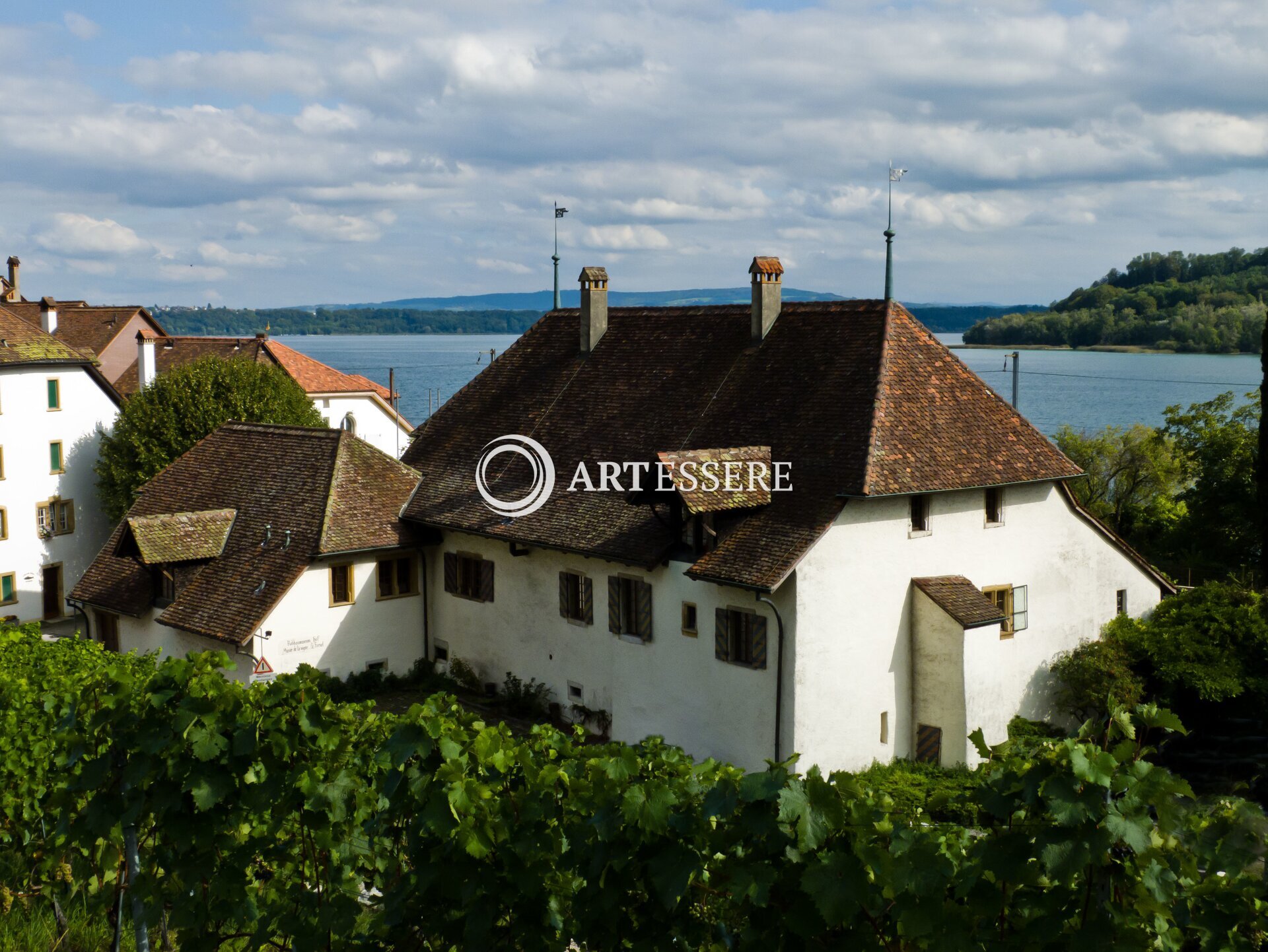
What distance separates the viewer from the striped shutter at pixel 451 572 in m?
33.8

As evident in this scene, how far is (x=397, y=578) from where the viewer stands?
33969 millimetres

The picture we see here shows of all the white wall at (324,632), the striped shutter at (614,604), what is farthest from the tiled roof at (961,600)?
the white wall at (324,632)

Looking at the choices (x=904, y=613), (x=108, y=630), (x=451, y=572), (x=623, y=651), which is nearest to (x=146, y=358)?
(x=108, y=630)

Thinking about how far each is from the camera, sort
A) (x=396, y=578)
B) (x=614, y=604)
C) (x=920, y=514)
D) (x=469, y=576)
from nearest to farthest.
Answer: (x=920, y=514) < (x=614, y=604) < (x=469, y=576) < (x=396, y=578)

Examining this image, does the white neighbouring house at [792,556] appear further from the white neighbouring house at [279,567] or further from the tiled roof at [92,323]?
the tiled roof at [92,323]

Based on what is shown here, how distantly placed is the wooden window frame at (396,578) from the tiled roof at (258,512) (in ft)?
2.32

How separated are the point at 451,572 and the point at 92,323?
148 feet

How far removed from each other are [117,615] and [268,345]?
130ft

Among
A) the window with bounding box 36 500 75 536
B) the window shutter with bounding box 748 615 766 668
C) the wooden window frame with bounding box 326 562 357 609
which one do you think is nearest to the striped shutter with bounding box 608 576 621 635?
the window shutter with bounding box 748 615 766 668

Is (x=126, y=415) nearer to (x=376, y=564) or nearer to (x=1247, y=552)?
(x=376, y=564)

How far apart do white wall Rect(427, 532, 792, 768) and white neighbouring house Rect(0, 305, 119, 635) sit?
1992 centimetres

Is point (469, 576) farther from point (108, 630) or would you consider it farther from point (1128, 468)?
point (1128, 468)

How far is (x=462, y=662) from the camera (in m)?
33.6

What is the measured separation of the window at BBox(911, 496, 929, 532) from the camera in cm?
2695
